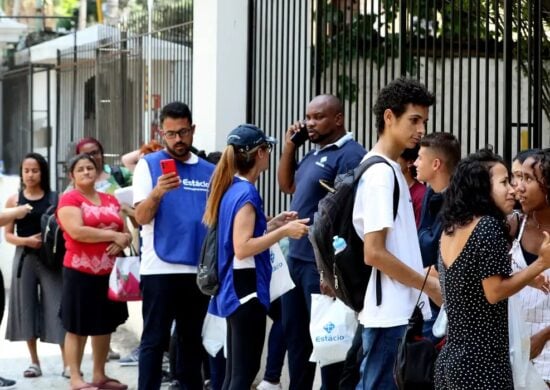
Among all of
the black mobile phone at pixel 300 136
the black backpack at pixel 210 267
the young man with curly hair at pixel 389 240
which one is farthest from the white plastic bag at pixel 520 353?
the black mobile phone at pixel 300 136

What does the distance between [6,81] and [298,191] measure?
45.3 feet

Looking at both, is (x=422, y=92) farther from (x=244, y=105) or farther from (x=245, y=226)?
(x=244, y=105)

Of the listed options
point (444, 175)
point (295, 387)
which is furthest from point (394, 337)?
point (295, 387)

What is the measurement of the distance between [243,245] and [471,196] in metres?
1.96

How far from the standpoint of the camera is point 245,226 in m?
6.76

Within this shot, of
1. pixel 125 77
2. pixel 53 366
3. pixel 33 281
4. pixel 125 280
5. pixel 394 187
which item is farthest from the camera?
pixel 125 77

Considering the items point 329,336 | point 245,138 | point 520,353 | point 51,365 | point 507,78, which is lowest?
point 51,365

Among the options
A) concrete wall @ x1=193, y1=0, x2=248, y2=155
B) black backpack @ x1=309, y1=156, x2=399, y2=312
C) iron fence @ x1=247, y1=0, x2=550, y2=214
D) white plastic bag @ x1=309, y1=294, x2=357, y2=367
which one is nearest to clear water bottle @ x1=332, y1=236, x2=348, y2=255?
black backpack @ x1=309, y1=156, x2=399, y2=312

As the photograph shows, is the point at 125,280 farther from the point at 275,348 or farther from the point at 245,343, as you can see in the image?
the point at 245,343

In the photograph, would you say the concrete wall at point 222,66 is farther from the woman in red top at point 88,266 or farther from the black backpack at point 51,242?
the black backpack at point 51,242

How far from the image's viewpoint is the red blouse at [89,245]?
30.8 feet

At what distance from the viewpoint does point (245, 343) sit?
22.2 feet

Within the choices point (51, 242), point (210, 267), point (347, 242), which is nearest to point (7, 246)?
point (51, 242)

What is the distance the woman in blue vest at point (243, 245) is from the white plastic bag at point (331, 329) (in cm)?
36
